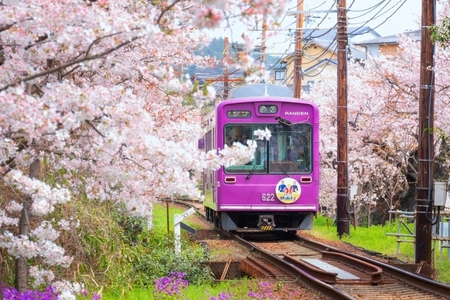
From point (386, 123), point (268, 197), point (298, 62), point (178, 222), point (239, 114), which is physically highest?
point (298, 62)

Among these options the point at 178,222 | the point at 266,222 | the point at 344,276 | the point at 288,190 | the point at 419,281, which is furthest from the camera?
the point at 266,222

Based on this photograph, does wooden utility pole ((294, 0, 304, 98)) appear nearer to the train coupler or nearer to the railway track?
the train coupler

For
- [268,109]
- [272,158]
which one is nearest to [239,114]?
[268,109]

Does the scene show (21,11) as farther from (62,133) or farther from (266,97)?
(266,97)

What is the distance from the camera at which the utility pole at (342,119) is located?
1825cm

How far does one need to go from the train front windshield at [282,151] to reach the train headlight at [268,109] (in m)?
0.27

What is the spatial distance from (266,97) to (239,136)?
3.05 ft

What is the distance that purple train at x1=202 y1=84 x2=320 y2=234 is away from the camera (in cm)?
1514

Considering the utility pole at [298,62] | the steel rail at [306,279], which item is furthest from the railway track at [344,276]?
the utility pole at [298,62]

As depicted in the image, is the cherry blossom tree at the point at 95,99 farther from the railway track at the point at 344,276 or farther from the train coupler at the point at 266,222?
the train coupler at the point at 266,222

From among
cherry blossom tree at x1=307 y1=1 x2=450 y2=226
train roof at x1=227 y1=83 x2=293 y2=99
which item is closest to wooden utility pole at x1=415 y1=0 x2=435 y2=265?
train roof at x1=227 y1=83 x2=293 y2=99

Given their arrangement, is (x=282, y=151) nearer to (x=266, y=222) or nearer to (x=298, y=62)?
(x=266, y=222)

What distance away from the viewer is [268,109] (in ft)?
50.0

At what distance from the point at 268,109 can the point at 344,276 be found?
530 cm
